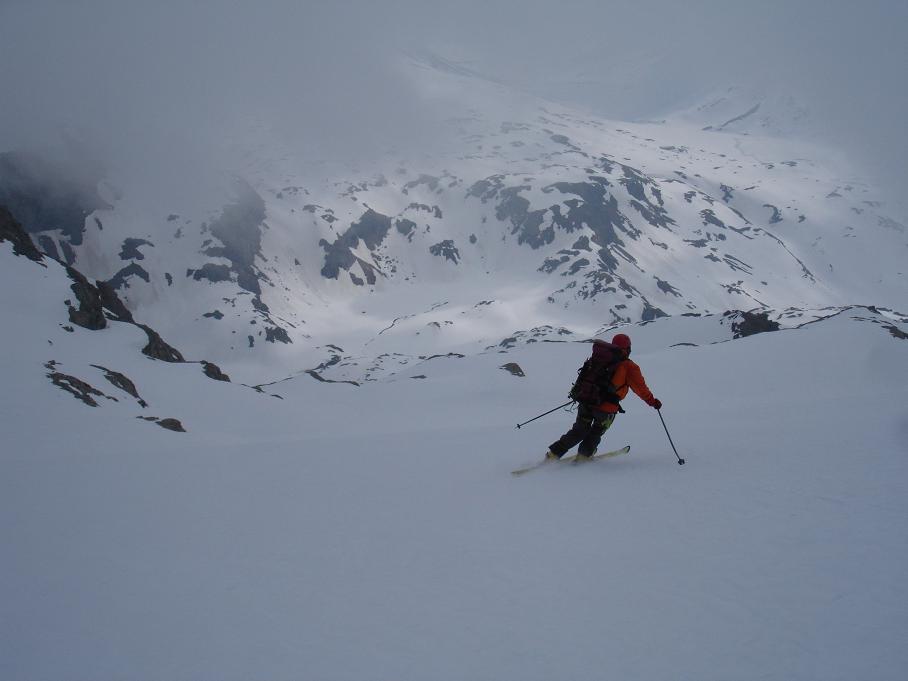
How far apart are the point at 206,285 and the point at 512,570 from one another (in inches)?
5921

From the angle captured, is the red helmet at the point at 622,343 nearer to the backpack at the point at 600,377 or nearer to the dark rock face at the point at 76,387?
the backpack at the point at 600,377

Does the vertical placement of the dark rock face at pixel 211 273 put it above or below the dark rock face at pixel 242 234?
below

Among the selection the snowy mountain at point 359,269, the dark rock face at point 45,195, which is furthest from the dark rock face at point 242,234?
the dark rock face at point 45,195

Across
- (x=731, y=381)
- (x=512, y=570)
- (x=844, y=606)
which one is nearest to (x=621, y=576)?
(x=512, y=570)

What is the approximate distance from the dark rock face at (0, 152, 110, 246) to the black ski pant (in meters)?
173

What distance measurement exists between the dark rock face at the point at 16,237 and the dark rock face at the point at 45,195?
12412 centimetres

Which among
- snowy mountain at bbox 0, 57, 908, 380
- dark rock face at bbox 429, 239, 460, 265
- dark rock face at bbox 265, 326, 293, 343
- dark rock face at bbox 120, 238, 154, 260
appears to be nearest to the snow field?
snowy mountain at bbox 0, 57, 908, 380

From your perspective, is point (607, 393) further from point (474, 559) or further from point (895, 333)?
point (895, 333)

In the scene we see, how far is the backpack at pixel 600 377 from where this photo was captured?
26.0 ft

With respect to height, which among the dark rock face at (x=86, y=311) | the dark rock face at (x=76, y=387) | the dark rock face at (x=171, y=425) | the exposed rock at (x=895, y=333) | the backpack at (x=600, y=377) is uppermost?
the exposed rock at (x=895, y=333)

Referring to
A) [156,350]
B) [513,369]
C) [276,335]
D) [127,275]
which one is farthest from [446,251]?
[156,350]

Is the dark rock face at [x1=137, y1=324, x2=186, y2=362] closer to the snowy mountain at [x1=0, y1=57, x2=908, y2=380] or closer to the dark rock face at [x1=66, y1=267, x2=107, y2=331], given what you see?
the dark rock face at [x1=66, y1=267, x2=107, y2=331]

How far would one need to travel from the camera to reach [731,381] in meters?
30.6

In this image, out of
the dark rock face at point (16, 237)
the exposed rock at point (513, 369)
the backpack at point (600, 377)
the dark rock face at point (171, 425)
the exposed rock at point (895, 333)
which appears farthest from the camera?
the dark rock face at point (16, 237)
